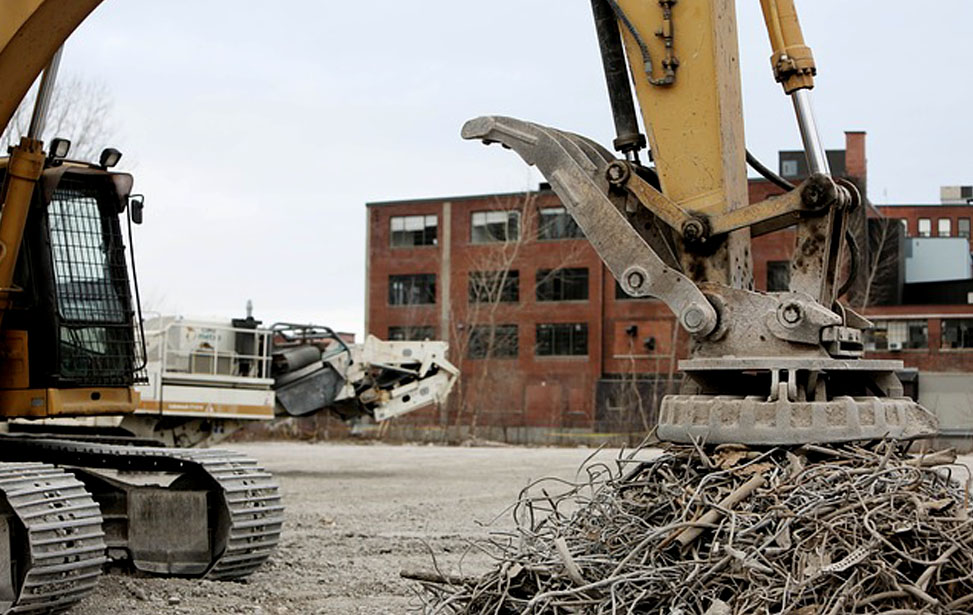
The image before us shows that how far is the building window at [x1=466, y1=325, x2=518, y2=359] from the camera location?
162 ft

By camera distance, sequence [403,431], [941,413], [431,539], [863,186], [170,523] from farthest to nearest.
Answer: [863,186], [403,431], [941,413], [431,539], [170,523]

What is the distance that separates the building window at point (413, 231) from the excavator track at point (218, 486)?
4322 centimetres

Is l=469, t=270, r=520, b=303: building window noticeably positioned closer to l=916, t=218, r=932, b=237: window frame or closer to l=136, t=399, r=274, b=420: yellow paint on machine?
l=136, t=399, r=274, b=420: yellow paint on machine

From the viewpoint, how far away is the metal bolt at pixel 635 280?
500 centimetres

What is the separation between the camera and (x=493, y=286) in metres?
46.3

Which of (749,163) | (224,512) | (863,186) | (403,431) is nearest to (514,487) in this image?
(224,512)

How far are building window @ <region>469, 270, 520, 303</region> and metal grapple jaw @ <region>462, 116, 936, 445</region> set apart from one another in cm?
4031

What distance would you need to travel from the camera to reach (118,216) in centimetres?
850

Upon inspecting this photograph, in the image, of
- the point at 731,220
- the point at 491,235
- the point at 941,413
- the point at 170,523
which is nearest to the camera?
the point at 731,220

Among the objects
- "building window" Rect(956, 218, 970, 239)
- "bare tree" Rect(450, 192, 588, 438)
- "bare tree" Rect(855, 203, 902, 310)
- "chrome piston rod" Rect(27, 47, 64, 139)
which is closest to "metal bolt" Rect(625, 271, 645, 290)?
"chrome piston rod" Rect(27, 47, 64, 139)

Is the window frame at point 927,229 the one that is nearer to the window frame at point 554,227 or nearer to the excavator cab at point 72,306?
the window frame at point 554,227

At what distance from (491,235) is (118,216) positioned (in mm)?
42141

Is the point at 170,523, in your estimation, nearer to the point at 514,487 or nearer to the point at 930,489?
the point at 930,489

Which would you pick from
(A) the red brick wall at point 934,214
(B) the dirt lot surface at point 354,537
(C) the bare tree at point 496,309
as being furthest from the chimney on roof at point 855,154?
(B) the dirt lot surface at point 354,537
